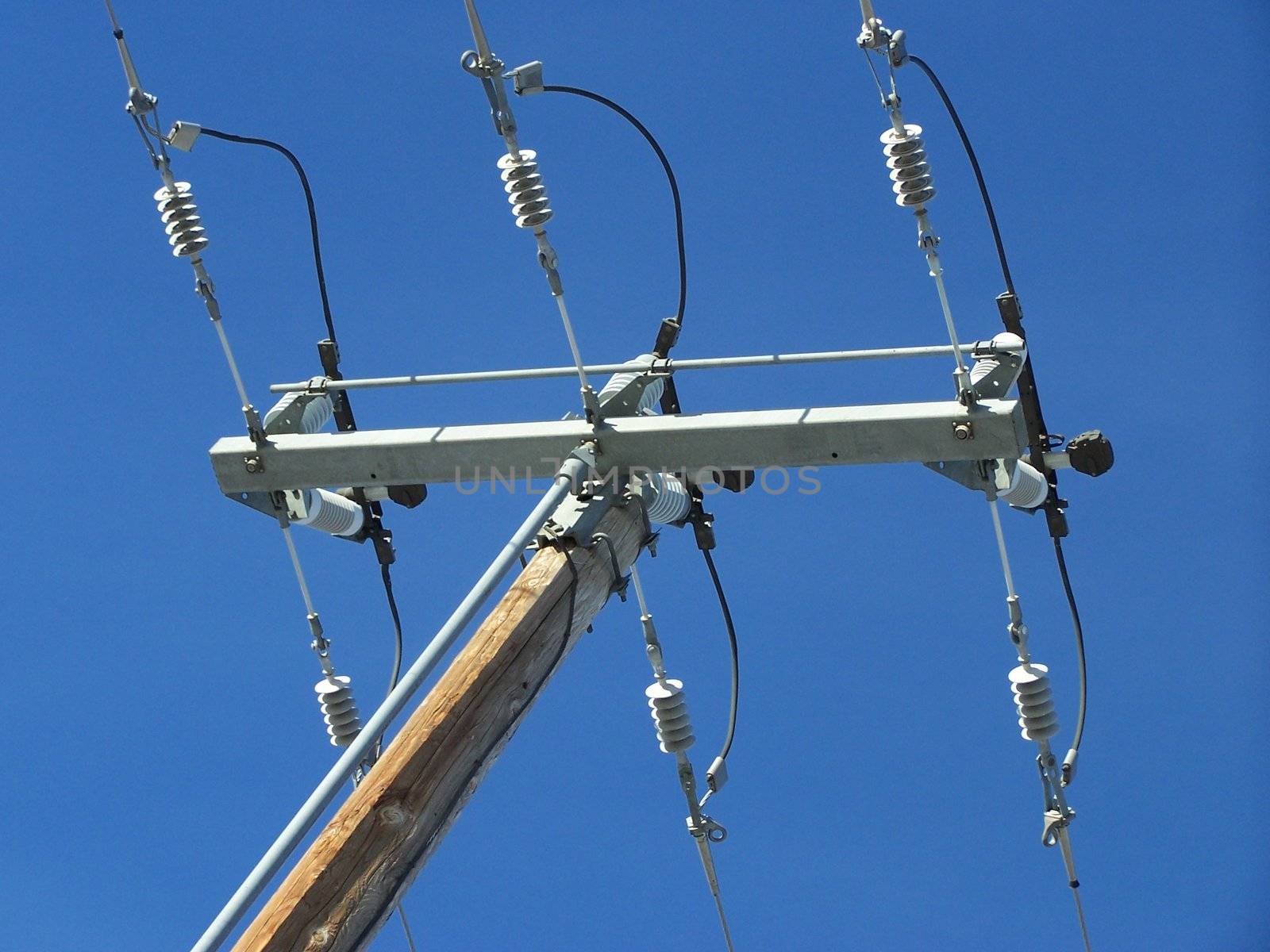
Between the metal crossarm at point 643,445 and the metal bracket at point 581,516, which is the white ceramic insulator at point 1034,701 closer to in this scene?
the metal crossarm at point 643,445

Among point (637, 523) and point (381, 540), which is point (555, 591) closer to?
point (637, 523)

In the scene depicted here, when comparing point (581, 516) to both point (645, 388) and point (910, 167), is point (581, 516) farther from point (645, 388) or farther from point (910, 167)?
point (910, 167)

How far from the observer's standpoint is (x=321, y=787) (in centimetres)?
717

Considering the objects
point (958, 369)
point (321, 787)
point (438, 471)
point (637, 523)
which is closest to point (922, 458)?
point (958, 369)

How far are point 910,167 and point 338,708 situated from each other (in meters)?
3.98

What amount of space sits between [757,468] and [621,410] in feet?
2.30

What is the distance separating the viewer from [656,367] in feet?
30.0

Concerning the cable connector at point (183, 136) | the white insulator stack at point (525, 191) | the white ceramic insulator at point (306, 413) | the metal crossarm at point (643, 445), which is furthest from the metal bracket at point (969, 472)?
the cable connector at point (183, 136)

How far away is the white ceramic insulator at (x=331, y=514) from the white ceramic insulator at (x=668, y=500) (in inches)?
63.1

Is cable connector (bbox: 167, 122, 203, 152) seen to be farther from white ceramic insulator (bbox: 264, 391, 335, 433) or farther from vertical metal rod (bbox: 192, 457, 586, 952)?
vertical metal rod (bbox: 192, 457, 586, 952)

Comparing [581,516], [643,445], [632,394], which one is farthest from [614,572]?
[632,394]

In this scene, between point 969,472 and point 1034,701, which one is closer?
point 969,472

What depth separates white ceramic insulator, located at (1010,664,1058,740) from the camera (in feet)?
30.0

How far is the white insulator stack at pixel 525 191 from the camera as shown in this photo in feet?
28.0
